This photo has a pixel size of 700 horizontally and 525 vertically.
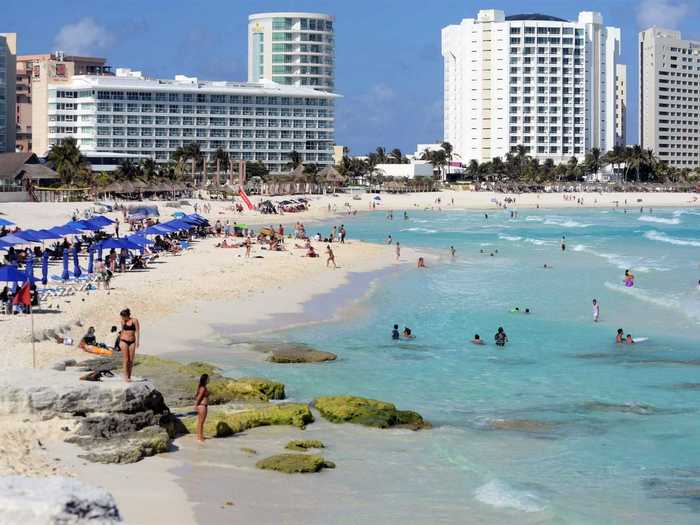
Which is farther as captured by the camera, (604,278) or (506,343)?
(604,278)

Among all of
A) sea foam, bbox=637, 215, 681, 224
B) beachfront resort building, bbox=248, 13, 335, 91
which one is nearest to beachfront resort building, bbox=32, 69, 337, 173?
beachfront resort building, bbox=248, 13, 335, 91

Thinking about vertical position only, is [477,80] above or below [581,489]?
above

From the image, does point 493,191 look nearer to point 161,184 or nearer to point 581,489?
point 161,184

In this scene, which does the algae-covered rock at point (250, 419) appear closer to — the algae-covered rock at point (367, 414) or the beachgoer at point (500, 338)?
the algae-covered rock at point (367, 414)

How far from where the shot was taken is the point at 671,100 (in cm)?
19362

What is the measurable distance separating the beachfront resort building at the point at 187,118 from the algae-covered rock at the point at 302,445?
11355 cm

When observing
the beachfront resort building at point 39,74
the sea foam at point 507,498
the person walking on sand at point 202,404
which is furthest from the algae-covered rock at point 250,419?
the beachfront resort building at point 39,74

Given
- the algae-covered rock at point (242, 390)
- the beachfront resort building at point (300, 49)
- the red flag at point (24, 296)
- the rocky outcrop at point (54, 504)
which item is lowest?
the algae-covered rock at point (242, 390)

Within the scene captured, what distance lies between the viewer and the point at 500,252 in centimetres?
6184

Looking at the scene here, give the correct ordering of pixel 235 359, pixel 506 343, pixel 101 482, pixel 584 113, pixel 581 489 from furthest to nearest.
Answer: pixel 584 113 → pixel 506 343 → pixel 235 359 → pixel 581 489 → pixel 101 482

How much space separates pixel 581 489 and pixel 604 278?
33028 mm

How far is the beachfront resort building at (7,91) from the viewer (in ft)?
406

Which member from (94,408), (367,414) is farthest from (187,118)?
(94,408)

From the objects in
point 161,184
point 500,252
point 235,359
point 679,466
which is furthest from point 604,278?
point 161,184
